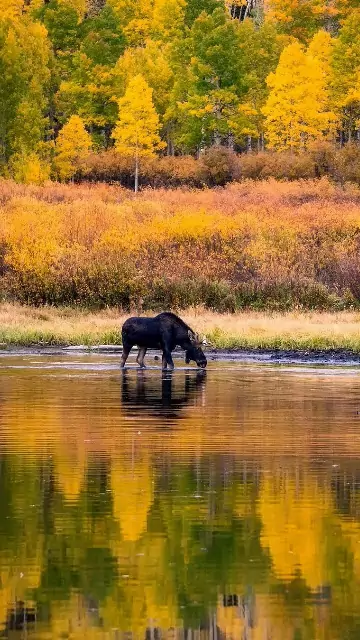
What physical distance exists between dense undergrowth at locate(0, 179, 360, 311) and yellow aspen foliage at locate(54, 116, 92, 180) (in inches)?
980

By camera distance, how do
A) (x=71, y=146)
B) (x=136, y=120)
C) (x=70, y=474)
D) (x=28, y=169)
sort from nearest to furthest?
(x=70, y=474) < (x=28, y=169) < (x=71, y=146) < (x=136, y=120)

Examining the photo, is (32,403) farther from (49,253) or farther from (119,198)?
(119,198)

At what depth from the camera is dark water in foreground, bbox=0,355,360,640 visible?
8.77 metres

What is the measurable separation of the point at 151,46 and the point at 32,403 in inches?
3152

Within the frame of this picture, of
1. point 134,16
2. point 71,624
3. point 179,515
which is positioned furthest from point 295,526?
point 134,16

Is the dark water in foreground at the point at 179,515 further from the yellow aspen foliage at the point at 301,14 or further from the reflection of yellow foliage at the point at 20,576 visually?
the yellow aspen foliage at the point at 301,14

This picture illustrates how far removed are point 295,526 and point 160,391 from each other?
11339mm

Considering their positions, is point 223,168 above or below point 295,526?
below

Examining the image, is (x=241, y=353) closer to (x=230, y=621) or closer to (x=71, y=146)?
(x=230, y=621)

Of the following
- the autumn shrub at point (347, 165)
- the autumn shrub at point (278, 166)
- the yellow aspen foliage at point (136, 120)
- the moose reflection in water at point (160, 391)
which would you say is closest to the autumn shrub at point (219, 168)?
the autumn shrub at point (278, 166)

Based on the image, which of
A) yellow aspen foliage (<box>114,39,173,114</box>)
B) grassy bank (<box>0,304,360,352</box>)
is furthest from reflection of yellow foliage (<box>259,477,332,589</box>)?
yellow aspen foliage (<box>114,39,173,114</box>)

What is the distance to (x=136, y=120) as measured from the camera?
8056cm

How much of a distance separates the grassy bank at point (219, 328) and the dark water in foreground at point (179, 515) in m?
8.20

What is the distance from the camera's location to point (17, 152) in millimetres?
71188
